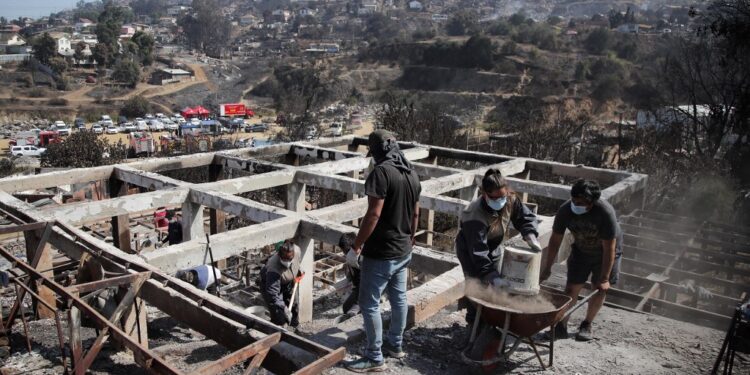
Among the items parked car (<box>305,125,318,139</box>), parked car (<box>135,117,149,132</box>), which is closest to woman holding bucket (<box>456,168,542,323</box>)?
parked car (<box>305,125,318,139</box>)

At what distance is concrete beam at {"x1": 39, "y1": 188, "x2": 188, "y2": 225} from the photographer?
900 cm

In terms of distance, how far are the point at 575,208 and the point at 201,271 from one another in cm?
477

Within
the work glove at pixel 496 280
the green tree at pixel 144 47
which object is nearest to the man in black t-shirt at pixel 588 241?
the work glove at pixel 496 280

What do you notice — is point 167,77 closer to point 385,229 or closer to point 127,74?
point 127,74

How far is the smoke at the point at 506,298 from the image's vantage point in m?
5.27

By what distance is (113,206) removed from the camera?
9555mm

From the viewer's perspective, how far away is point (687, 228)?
38.4 ft

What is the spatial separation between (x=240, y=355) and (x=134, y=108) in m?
67.8

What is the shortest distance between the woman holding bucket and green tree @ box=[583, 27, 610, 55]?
81.8 m

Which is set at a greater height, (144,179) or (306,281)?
(144,179)

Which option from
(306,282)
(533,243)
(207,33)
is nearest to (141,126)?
(306,282)

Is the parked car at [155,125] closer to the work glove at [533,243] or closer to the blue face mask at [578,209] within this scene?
the blue face mask at [578,209]

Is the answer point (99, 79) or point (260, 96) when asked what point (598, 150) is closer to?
point (260, 96)

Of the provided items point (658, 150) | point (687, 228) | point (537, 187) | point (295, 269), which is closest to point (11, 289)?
point (295, 269)
